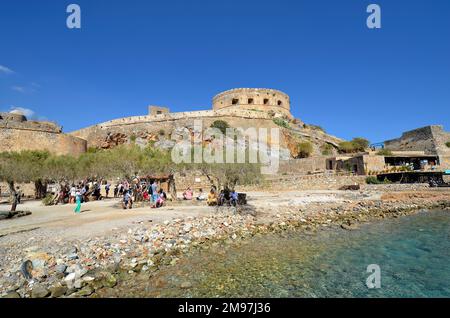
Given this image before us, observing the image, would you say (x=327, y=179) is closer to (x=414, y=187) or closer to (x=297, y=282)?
(x=414, y=187)

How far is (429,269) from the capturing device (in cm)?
743

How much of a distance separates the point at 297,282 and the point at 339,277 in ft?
3.87

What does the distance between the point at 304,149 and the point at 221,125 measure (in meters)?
12.7

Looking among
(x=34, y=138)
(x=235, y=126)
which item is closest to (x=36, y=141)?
(x=34, y=138)

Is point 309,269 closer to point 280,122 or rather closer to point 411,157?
point 411,157

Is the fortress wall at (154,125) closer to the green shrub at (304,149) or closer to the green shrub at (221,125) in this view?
the green shrub at (221,125)

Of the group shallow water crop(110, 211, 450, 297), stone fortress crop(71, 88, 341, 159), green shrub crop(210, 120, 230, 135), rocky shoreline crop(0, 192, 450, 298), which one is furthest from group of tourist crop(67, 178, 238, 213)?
green shrub crop(210, 120, 230, 135)

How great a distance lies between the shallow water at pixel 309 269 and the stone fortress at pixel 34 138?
109 ft

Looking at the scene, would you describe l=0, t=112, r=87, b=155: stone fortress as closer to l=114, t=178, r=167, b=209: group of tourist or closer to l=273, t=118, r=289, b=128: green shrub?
l=114, t=178, r=167, b=209: group of tourist

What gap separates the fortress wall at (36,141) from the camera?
31.5m

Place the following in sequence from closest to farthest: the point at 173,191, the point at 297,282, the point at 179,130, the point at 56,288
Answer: the point at 56,288
the point at 297,282
the point at 173,191
the point at 179,130

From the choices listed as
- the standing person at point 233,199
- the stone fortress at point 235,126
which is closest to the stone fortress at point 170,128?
the stone fortress at point 235,126

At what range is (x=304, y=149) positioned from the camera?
129 ft

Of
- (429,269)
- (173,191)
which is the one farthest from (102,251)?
(173,191)
